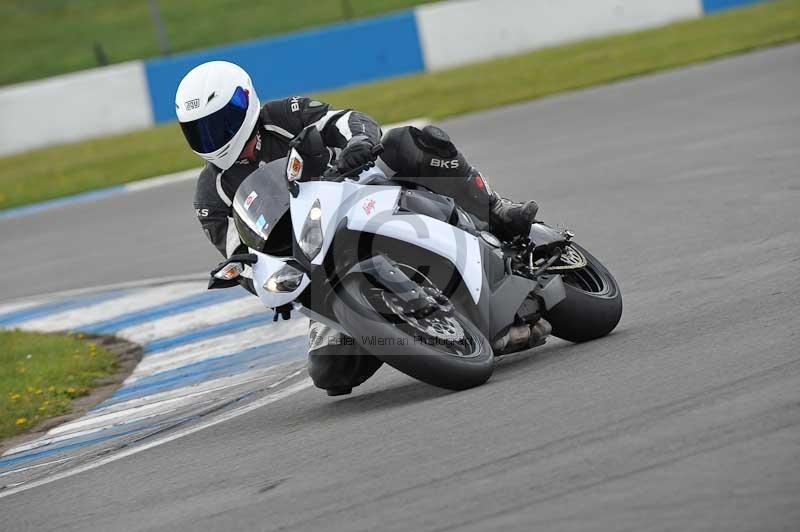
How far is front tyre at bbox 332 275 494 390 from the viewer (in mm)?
5539

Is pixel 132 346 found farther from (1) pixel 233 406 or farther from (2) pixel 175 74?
(2) pixel 175 74

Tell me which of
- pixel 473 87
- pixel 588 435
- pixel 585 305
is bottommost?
pixel 473 87

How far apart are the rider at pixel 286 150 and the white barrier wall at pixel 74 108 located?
17636mm

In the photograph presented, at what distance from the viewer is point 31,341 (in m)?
9.77

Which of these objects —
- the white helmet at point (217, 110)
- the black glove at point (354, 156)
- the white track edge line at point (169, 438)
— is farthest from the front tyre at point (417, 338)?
the white track edge line at point (169, 438)

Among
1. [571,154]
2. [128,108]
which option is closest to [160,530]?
[571,154]

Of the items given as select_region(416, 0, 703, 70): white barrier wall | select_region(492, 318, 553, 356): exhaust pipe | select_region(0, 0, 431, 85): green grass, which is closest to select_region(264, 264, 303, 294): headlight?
select_region(492, 318, 553, 356): exhaust pipe

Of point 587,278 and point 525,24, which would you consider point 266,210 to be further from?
point 525,24

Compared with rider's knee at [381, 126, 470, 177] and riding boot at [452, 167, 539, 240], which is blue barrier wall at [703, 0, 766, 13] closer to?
riding boot at [452, 167, 539, 240]

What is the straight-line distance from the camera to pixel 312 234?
18.4 feet

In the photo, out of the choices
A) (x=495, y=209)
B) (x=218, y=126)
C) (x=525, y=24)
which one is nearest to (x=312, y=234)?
(x=218, y=126)

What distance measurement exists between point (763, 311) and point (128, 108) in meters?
19.0

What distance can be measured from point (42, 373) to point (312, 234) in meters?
3.70

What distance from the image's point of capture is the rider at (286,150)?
6.18 m
